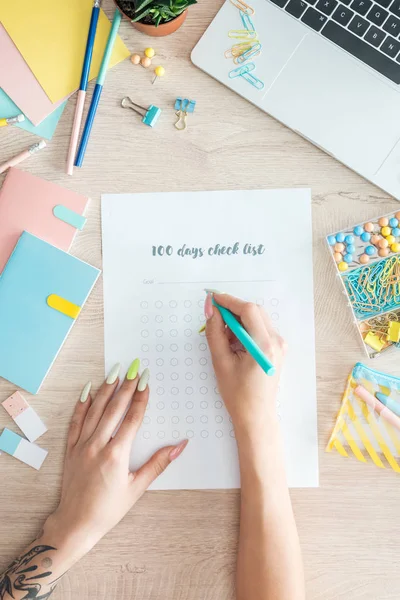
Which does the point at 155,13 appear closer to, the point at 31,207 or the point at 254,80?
the point at 254,80

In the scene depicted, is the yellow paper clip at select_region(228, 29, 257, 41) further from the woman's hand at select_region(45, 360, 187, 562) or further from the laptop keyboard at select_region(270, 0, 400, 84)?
the woman's hand at select_region(45, 360, 187, 562)

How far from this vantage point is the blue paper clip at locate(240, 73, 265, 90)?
0.71 meters

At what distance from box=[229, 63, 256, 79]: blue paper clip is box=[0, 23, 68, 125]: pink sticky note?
0.82 feet

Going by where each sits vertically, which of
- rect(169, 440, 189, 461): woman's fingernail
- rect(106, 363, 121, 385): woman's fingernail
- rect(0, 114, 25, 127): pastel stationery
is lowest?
rect(169, 440, 189, 461): woman's fingernail

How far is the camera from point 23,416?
2.46 feet

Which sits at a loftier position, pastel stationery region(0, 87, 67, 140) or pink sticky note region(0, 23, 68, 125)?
pink sticky note region(0, 23, 68, 125)

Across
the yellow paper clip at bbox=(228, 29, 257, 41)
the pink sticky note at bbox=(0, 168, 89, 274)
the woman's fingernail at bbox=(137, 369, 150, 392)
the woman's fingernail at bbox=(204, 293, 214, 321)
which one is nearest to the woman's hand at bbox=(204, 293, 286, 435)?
the woman's fingernail at bbox=(204, 293, 214, 321)

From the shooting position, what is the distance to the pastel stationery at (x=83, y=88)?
2.36 ft

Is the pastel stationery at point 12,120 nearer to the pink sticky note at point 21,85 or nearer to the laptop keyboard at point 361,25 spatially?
the pink sticky note at point 21,85

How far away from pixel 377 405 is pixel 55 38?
0.71 m

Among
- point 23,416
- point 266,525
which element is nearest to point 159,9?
point 23,416

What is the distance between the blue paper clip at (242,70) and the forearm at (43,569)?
0.70m

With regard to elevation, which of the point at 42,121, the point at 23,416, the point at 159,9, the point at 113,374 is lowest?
the point at 23,416

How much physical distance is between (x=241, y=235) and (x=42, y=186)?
30 centimetres
